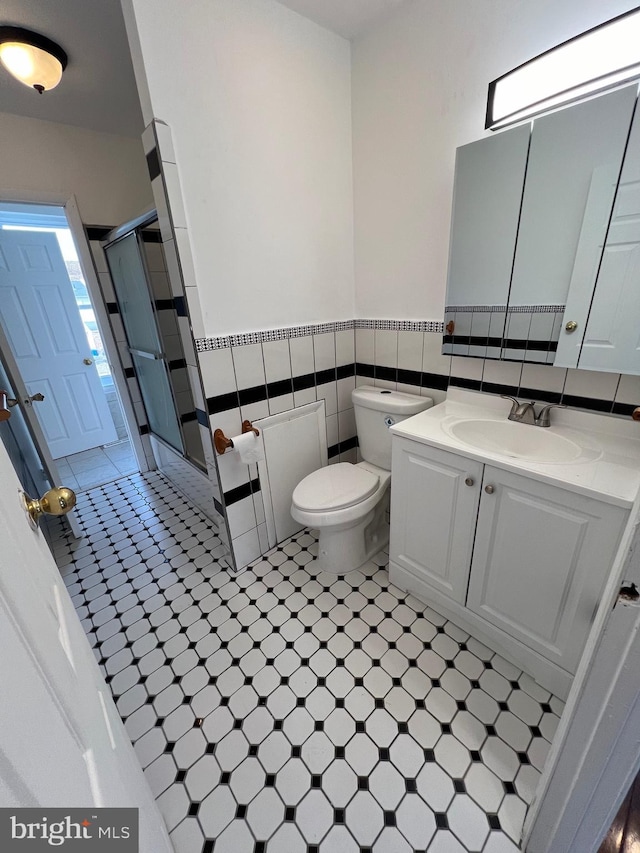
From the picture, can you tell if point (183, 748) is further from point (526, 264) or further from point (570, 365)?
point (526, 264)

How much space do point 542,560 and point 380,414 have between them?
901mm

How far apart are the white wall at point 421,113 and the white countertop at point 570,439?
0.48m

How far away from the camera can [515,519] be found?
111cm

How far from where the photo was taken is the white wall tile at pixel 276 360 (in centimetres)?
160

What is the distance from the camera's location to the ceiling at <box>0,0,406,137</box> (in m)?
1.26

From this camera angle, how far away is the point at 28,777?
322mm

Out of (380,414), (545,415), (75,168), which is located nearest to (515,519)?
(545,415)

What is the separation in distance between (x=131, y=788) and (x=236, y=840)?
507 mm

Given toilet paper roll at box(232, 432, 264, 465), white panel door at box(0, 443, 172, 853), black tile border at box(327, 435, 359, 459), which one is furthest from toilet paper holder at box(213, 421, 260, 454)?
white panel door at box(0, 443, 172, 853)

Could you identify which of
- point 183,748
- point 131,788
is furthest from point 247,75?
point 183,748

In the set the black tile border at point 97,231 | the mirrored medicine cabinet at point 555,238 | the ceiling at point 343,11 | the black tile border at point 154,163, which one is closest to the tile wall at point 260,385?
the black tile border at point 154,163

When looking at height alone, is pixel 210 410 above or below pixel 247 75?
below

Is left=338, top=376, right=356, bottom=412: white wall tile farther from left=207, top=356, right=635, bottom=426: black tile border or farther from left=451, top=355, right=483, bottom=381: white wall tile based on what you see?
left=451, top=355, right=483, bottom=381: white wall tile
